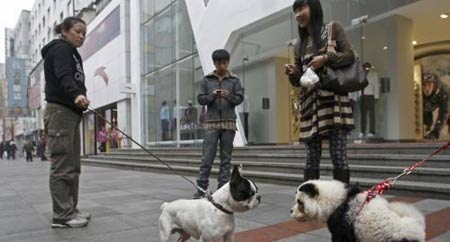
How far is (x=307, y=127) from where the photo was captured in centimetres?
382

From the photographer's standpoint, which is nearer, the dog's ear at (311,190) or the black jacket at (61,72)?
the dog's ear at (311,190)

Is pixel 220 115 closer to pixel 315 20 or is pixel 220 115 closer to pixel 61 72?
pixel 61 72

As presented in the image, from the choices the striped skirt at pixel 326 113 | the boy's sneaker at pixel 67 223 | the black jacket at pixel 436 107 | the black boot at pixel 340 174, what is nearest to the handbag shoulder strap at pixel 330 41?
the striped skirt at pixel 326 113

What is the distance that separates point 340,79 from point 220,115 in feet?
7.99

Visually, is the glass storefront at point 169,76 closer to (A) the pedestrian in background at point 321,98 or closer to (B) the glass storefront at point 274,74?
(B) the glass storefront at point 274,74

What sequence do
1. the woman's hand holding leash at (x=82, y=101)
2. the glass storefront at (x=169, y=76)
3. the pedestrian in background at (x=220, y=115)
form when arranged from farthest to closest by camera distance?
the glass storefront at (x=169, y=76), the pedestrian in background at (x=220, y=115), the woman's hand holding leash at (x=82, y=101)

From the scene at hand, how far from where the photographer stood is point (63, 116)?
15.3 feet

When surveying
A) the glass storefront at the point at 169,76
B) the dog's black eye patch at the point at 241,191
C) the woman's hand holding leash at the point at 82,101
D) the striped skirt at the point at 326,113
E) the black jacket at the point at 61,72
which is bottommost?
the dog's black eye patch at the point at 241,191

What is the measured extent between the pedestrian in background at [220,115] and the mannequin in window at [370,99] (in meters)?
6.10

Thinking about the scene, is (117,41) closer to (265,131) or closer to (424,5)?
(265,131)

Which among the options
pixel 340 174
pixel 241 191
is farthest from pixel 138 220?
pixel 340 174

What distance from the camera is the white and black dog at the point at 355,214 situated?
7.77 feet

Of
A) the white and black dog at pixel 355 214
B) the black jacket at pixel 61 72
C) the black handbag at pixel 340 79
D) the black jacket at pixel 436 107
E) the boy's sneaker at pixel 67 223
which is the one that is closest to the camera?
the white and black dog at pixel 355 214

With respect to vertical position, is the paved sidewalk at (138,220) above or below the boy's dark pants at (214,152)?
below
